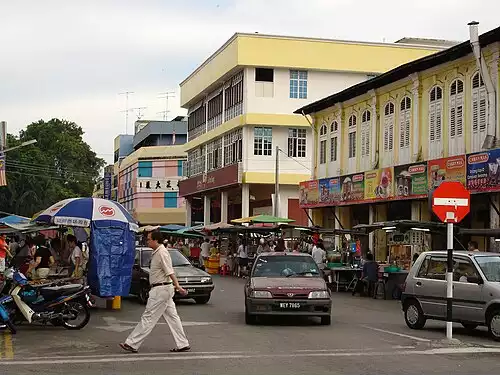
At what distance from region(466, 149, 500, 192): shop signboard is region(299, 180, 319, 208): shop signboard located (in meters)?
14.2

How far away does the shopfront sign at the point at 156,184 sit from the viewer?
86438mm

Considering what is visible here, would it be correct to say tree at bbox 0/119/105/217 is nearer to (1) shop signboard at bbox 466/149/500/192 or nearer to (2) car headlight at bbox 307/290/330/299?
(1) shop signboard at bbox 466/149/500/192

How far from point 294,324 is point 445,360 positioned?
571cm

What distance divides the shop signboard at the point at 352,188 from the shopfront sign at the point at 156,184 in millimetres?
50313

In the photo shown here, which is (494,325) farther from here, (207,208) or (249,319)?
(207,208)

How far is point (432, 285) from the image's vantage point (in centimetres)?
1647

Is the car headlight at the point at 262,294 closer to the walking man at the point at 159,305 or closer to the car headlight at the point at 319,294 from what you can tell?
the car headlight at the point at 319,294

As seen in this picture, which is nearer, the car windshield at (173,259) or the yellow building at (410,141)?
the car windshield at (173,259)

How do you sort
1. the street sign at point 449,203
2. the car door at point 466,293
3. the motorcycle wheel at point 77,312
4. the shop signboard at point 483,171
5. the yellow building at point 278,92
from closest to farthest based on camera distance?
the car door at point 466,293 → the street sign at point 449,203 → the motorcycle wheel at point 77,312 → the shop signboard at point 483,171 → the yellow building at point 278,92

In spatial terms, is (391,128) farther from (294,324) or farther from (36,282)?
(36,282)

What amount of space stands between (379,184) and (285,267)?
15.6 metres

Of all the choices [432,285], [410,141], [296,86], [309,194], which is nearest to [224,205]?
[296,86]

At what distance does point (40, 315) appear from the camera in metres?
15.6

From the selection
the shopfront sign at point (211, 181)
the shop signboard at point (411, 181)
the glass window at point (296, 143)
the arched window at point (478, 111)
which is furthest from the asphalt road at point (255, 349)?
the glass window at point (296, 143)
